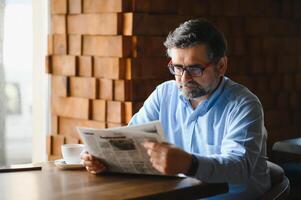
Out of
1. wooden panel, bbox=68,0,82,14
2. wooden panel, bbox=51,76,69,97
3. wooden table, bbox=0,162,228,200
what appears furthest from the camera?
wooden panel, bbox=51,76,69,97

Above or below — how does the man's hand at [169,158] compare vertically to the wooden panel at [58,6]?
below

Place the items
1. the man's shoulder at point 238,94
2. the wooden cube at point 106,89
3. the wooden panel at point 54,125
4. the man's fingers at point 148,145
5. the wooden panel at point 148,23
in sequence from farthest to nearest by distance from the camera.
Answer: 1. the wooden panel at point 54,125
2. the wooden cube at point 106,89
3. the wooden panel at point 148,23
4. the man's shoulder at point 238,94
5. the man's fingers at point 148,145

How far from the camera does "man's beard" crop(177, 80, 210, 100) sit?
7.38 feet

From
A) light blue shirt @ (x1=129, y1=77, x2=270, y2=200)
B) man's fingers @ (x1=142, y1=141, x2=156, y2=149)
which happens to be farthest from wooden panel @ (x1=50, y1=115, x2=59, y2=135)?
man's fingers @ (x1=142, y1=141, x2=156, y2=149)

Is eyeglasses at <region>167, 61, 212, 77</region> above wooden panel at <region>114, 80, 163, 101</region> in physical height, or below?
above

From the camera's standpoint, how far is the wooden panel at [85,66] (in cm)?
311

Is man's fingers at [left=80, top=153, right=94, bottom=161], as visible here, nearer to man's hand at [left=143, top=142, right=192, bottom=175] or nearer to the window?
man's hand at [left=143, top=142, right=192, bottom=175]

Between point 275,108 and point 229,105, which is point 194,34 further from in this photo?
point 275,108

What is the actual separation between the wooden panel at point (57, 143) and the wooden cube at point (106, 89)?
1.25 feet

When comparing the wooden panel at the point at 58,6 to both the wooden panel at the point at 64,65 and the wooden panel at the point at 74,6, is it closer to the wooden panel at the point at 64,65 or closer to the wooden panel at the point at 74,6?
the wooden panel at the point at 74,6

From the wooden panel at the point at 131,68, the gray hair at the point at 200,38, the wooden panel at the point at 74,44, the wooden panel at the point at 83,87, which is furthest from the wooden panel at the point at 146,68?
the gray hair at the point at 200,38

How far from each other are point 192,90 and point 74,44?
43.6 inches

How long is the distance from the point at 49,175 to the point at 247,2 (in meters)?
1.79

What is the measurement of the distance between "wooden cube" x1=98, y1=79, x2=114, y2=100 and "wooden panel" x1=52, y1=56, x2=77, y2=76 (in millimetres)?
199
